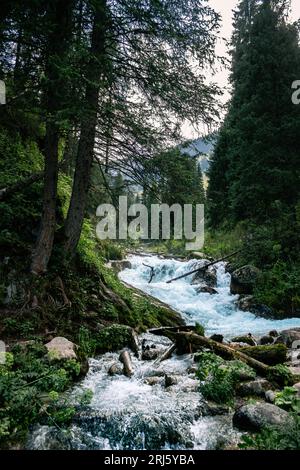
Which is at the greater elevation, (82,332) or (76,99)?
(76,99)

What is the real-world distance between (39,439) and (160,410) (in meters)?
1.70

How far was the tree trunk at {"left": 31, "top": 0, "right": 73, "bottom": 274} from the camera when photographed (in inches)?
259

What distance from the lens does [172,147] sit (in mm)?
8328

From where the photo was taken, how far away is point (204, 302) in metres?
16.0

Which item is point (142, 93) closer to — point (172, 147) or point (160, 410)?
point (172, 147)

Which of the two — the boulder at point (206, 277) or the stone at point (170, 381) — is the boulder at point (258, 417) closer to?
the stone at point (170, 381)

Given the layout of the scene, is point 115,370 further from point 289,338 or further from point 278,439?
point 289,338

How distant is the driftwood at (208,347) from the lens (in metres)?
6.79

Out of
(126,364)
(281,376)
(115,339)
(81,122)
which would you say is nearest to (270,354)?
(281,376)

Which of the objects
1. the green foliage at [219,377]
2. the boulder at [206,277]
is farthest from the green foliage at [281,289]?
the green foliage at [219,377]

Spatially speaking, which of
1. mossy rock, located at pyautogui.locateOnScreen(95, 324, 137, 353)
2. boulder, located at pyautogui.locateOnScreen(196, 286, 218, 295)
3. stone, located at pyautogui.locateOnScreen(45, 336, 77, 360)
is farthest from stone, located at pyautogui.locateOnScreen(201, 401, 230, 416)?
boulder, located at pyautogui.locateOnScreen(196, 286, 218, 295)

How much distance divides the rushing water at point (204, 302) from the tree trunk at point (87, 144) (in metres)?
5.71

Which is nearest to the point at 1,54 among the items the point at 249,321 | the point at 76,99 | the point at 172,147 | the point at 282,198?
the point at 76,99

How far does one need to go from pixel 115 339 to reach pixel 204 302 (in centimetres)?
846
